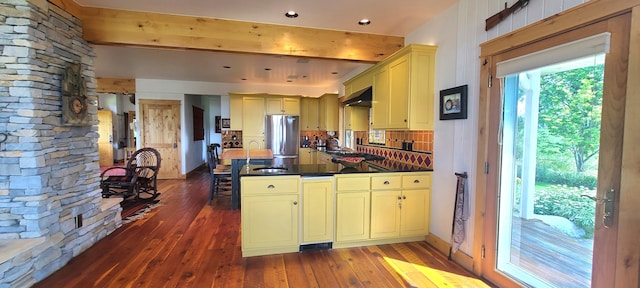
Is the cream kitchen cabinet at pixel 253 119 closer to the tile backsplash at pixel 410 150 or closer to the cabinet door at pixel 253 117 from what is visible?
the cabinet door at pixel 253 117

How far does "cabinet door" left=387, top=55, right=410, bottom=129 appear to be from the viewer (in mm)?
2949

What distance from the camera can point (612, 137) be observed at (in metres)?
1.49

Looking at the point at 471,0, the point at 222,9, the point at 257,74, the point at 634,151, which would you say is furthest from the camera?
the point at 257,74

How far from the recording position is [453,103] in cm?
268

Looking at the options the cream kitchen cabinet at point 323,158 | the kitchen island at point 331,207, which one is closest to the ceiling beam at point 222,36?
the kitchen island at point 331,207

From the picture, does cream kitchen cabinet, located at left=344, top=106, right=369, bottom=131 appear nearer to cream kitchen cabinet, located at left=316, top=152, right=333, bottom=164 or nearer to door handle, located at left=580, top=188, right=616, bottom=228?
cream kitchen cabinet, located at left=316, top=152, right=333, bottom=164

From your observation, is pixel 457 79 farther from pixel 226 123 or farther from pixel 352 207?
pixel 226 123

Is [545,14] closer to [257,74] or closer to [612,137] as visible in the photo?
[612,137]

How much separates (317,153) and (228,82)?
2.90m

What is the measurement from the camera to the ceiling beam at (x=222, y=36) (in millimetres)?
2803

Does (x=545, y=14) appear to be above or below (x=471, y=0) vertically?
below

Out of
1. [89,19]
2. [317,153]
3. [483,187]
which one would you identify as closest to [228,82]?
[317,153]

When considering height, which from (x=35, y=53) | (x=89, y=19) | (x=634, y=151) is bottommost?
(x=634, y=151)

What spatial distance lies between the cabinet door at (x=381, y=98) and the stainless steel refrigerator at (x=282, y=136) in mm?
3183
